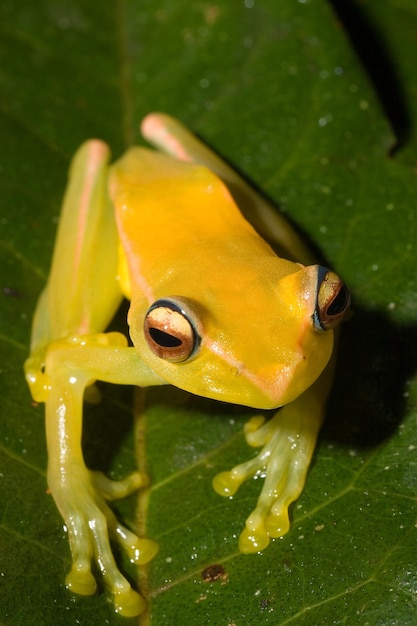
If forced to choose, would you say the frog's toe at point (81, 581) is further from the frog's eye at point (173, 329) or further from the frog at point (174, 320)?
the frog's eye at point (173, 329)

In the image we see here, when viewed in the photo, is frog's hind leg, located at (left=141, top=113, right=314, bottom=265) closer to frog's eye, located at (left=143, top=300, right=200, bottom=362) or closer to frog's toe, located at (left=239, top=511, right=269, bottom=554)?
frog's eye, located at (left=143, top=300, right=200, bottom=362)

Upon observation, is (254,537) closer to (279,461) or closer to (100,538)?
(279,461)

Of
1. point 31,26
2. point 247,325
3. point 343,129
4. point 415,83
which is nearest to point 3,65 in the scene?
point 31,26

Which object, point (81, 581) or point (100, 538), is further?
point (100, 538)

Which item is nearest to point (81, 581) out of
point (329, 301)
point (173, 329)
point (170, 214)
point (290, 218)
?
point (173, 329)

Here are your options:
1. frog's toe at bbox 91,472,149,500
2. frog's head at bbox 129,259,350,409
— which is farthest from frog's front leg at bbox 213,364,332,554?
frog's head at bbox 129,259,350,409

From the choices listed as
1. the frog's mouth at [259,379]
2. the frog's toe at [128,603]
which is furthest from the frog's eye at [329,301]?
the frog's toe at [128,603]

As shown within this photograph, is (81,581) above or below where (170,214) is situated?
below
